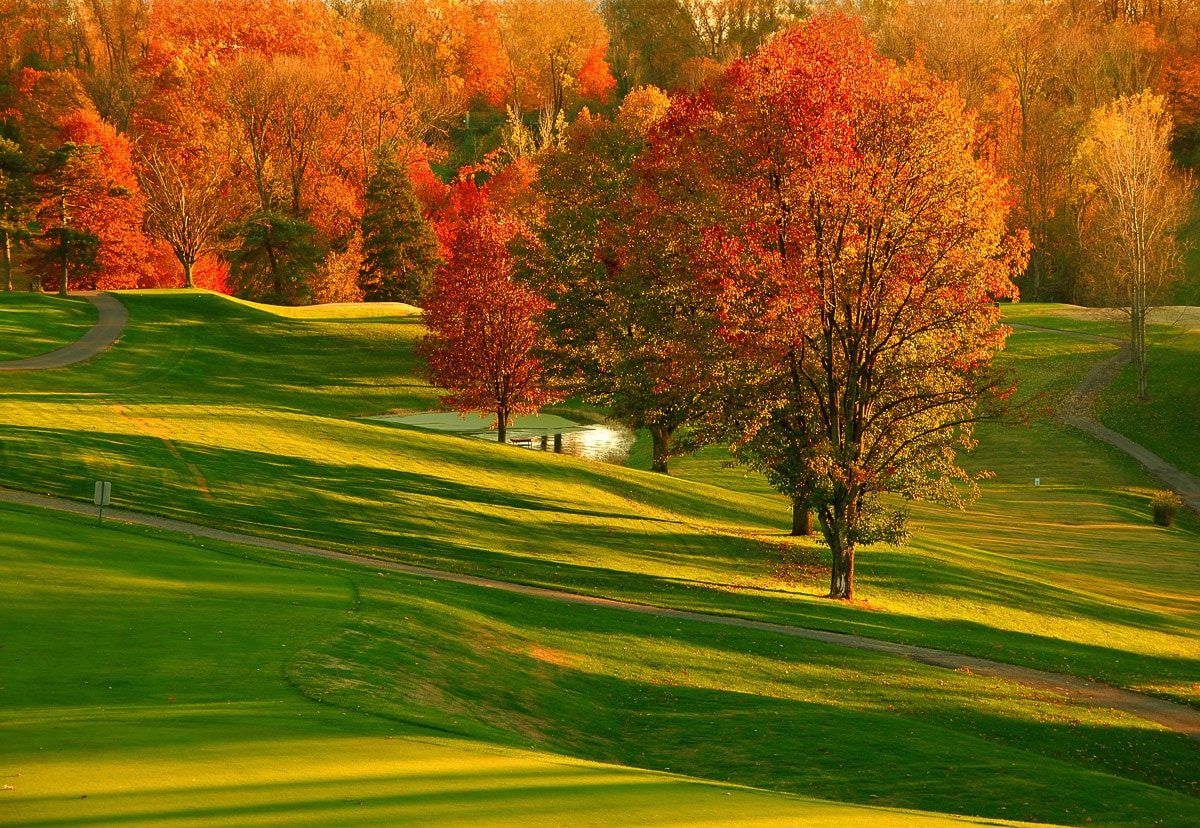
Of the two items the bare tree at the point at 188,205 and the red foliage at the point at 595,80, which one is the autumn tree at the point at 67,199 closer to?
the bare tree at the point at 188,205

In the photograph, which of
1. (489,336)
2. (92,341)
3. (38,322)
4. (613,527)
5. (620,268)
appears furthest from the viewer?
(38,322)

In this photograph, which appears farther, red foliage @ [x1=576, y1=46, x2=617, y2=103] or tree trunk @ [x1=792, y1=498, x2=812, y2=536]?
red foliage @ [x1=576, y1=46, x2=617, y2=103]

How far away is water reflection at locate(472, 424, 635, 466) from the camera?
203ft

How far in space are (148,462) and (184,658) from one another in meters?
18.5

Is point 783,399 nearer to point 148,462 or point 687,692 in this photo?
point 687,692

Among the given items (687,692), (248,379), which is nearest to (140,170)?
(248,379)

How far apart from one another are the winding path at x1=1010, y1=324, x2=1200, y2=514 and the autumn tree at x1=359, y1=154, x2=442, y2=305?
48.8m

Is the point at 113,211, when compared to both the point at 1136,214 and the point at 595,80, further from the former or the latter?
the point at 595,80

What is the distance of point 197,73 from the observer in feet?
321

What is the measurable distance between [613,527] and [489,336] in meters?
19.7

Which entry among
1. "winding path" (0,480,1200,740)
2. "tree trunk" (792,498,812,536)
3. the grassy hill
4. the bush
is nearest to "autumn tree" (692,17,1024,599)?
the grassy hill

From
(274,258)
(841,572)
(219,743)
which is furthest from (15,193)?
(219,743)

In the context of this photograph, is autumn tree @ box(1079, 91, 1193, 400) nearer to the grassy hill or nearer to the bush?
the grassy hill

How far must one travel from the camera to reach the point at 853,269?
99.7 ft
